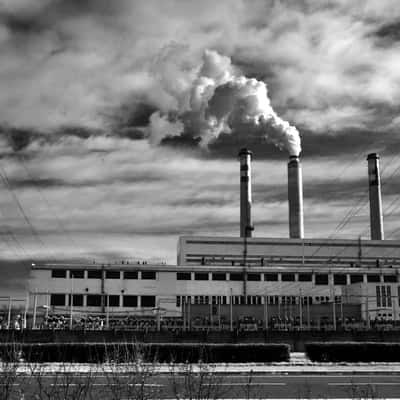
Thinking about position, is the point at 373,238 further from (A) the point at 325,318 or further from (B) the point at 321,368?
(B) the point at 321,368

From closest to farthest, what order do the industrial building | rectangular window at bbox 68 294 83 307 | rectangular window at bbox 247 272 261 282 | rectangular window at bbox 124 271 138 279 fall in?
the industrial building < rectangular window at bbox 68 294 83 307 < rectangular window at bbox 124 271 138 279 < rectangular window at bbox 247 272 261 282

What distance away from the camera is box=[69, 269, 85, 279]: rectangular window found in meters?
65.4

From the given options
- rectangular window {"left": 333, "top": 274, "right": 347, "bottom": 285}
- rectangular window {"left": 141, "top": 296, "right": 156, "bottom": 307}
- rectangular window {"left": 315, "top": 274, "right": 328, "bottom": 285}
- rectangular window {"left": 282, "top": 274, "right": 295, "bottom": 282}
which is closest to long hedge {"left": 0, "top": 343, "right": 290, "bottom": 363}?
rectangular window {"left": 141, "top": 296, "right": 156, "bottom": 307}

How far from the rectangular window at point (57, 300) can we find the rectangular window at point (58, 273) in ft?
7.22

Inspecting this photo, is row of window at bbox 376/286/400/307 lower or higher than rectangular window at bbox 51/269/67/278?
lower

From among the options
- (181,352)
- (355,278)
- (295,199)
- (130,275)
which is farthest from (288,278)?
(181,352)

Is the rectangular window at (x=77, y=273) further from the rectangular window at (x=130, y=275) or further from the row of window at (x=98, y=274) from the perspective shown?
the rectangular window at (x=130, y=275)

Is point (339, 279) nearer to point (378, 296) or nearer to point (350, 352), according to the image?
point (378, 296)

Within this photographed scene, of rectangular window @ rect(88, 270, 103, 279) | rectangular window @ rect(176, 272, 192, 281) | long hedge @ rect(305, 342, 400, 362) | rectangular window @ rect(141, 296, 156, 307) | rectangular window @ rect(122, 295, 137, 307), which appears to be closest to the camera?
long hedge @ rect(305, 342, 400, 362)

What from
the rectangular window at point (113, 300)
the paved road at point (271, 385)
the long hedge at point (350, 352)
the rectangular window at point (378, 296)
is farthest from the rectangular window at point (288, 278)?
the paved road at point (271, 385)

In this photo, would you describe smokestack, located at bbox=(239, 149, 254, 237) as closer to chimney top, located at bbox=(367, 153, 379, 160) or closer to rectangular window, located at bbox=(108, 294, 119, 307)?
chimney top, located at bbox=(367, 153, 379, 160)

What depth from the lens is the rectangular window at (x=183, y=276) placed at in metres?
67.6

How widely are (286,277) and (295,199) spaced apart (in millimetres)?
15751

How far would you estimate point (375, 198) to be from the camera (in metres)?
86.3
